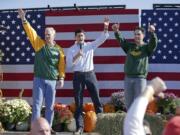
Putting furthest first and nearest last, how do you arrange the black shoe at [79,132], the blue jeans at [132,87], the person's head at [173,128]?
the black shoe at [79,132] → the blue jeans at [132,87] → the person's head at [173,128]

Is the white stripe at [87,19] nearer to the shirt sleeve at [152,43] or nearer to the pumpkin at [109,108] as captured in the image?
the pumpkin at [109,108]

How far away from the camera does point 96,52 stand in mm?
10625

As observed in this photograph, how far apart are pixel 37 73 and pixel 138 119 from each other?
4.64m

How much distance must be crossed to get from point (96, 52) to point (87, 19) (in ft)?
1.98

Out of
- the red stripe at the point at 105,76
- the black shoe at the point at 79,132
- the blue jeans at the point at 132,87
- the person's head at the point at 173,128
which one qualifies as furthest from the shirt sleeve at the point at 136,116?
the red stripe at the point at 105,76

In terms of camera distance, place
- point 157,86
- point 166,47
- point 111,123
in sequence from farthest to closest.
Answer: point 166,47, point 111,123, point 157,86

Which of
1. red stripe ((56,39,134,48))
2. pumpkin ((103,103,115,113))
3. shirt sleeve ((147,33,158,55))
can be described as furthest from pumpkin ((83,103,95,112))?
shirt sleeve ((147,33,158,55))

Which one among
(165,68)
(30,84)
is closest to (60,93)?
(30,84)

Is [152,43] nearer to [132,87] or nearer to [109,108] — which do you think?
[132,87]

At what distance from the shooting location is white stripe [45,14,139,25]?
10.6m

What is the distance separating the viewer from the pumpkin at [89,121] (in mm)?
9180

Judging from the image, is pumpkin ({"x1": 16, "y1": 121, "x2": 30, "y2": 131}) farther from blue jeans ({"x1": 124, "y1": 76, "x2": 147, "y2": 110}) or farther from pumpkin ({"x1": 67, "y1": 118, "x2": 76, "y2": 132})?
blue jeans ({"x1": 124, "y1": 76, "x2": 147, "y2": 110})

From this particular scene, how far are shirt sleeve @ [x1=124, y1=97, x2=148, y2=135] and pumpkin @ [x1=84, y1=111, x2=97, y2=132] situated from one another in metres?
5.40

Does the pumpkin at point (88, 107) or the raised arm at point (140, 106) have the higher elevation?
the raised arm at point (140, 106)
